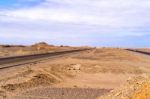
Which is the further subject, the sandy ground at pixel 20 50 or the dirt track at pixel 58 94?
the sandy ground at pixel 20 50

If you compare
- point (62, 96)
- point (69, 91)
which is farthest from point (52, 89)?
point (62, 96)

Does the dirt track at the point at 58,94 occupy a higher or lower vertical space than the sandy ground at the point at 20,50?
lower

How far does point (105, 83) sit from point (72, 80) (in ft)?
7.08

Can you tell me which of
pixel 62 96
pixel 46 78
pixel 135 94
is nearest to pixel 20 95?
pixel 62 96

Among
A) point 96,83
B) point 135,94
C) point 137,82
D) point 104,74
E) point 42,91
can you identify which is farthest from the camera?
point 104,74

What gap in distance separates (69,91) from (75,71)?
13.6 meters

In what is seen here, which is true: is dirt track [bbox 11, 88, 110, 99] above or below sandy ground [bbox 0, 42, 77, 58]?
below

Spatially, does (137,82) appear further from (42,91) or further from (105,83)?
(105,83)

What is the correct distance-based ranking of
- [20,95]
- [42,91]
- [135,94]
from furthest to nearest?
[42,91] → [20,95] → [135,94]

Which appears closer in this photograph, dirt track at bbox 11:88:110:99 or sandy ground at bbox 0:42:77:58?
dirt track at bbox 11:88:110:99

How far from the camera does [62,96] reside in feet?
65.7

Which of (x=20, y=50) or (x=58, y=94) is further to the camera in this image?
(x=20, y=50)

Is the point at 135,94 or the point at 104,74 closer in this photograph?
the point at 135,94

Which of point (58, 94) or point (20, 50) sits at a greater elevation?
point (20, 50)
